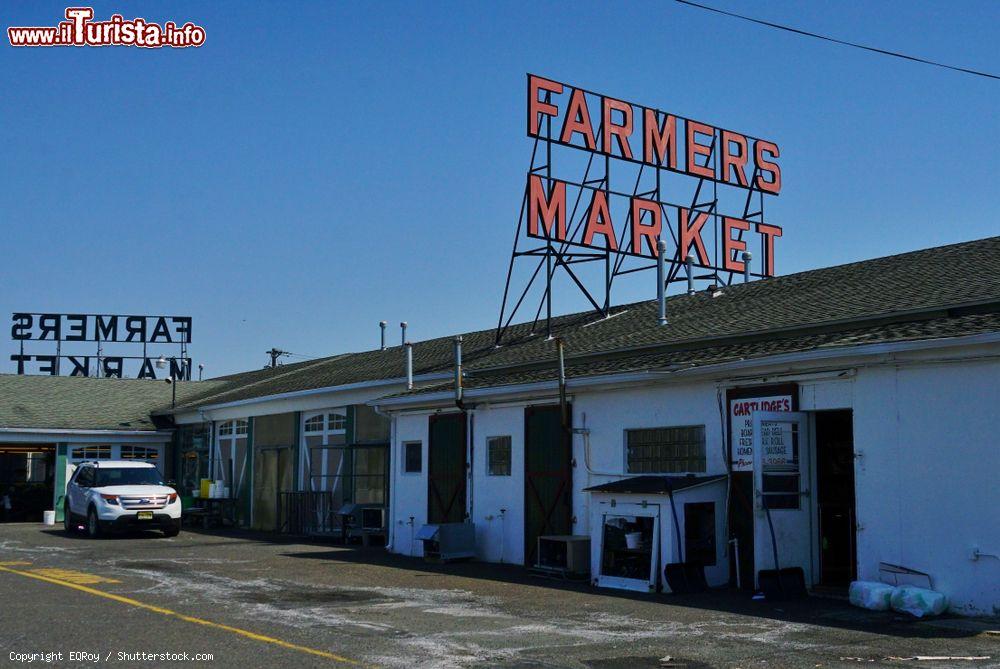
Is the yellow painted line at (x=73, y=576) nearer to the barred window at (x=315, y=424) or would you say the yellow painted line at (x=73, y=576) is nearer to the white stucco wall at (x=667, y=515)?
the white stucco wall at (x=667, y=515)

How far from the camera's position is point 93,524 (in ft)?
85.9

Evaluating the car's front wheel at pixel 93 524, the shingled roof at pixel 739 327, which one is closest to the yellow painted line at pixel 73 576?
the shingled roof at pixel 739 327

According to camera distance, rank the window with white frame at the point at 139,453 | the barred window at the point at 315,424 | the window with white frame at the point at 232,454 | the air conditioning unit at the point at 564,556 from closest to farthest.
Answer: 1. the air conditioning unit at the point at 564,556
2. the barred window at the point at 315,424
3. the window with white frame at the point at 232,454
4. the window with white frame at the point at 139,453

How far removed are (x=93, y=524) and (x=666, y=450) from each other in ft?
50.3

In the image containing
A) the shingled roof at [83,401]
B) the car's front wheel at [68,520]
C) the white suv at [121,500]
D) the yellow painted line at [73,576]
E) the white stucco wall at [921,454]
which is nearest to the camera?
the white stucco wall at [921,454]

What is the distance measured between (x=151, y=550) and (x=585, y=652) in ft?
47.9

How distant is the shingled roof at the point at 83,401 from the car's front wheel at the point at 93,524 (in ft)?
30.8

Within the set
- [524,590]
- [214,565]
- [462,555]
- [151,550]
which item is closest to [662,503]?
[524,590]

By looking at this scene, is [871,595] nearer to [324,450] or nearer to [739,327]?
[739,327]

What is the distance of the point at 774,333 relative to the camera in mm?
17391

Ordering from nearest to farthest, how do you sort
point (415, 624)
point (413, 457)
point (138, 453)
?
point (415, 624)
point (413, 457)
point (138, 453)

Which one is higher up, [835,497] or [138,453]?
[138,453]

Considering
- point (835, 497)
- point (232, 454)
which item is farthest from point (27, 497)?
point (835, 497)

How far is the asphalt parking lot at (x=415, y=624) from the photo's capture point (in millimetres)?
9773
